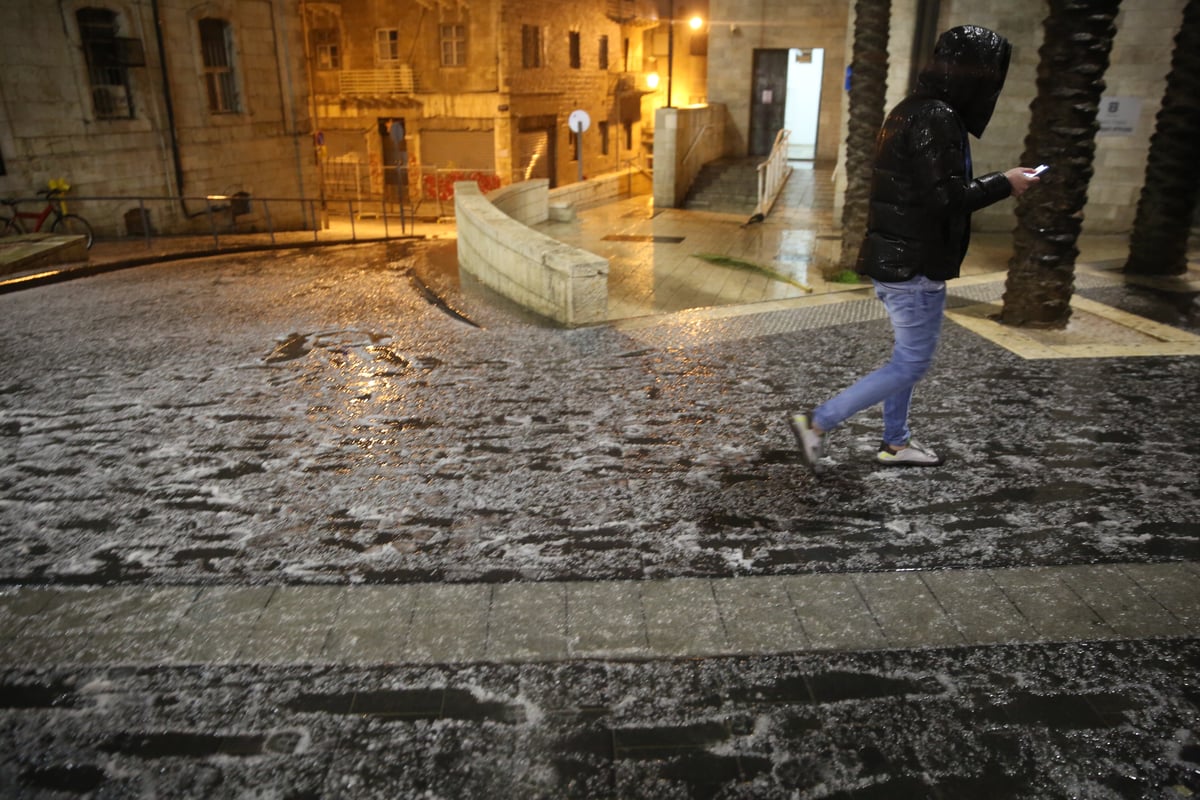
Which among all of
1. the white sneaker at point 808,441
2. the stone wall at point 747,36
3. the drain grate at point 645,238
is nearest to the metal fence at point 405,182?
the stone wall at point 747,36

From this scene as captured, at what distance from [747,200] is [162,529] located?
16.0m

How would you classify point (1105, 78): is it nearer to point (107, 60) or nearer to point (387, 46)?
point (107, 60)

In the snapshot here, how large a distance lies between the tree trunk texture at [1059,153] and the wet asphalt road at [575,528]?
85 cm

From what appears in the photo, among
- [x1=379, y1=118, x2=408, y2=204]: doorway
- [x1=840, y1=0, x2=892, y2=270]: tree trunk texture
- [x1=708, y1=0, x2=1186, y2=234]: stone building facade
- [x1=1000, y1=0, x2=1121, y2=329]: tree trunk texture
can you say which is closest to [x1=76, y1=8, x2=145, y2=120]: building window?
[x1=708, y1=0, x2=1186, y2=234]: stone building facade

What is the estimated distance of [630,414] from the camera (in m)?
5.52

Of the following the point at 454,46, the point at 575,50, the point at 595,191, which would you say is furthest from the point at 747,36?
the point at 575,50

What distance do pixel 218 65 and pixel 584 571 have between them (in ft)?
72.7

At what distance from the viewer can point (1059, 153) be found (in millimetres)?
6875

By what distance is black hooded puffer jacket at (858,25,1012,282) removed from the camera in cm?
389

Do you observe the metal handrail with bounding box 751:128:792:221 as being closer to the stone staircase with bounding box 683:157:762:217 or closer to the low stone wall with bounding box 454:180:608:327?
the stone staircase with bounding box 683:157:762:217

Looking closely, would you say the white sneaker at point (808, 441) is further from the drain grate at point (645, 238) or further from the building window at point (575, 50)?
the building window at point (575, 50)

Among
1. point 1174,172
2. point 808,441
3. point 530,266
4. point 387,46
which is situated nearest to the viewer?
point 808,441

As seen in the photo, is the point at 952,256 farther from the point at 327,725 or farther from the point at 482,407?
the point at 327,725

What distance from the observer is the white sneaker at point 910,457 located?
15.2 ft
